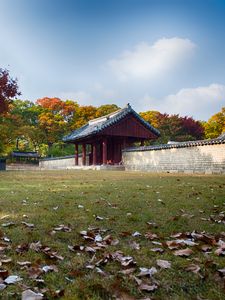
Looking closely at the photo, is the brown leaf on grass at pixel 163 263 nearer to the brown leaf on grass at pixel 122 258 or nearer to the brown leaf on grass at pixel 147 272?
the brown leaf on grass at pixel 147 272

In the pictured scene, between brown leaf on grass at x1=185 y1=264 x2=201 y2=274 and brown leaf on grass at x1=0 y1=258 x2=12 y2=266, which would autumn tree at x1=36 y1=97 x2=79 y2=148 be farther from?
brown leaf on grass at x1=185 y1=264 x2=201 y2=274

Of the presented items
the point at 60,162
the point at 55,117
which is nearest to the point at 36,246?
the point at 60,162

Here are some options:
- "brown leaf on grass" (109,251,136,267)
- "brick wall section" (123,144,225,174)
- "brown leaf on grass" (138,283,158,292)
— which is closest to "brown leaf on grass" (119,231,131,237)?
"brown leaf on grass" (109,251,136,267)

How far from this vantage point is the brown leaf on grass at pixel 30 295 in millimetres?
1677

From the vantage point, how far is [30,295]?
5.61 ft

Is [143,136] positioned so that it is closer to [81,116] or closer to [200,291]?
[81,116]

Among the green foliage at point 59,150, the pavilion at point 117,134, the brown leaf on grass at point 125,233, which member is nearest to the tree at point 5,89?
the pavilion at point 117,134

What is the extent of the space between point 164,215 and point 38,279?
2.50 metres

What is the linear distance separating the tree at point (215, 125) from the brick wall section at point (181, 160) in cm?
1823

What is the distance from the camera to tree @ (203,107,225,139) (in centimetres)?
3645

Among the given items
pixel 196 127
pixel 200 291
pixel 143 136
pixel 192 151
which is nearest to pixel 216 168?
pixel 192 151

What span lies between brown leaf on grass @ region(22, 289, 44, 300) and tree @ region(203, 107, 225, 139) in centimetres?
3725

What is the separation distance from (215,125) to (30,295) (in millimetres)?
38411

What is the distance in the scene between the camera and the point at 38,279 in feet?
6.45
